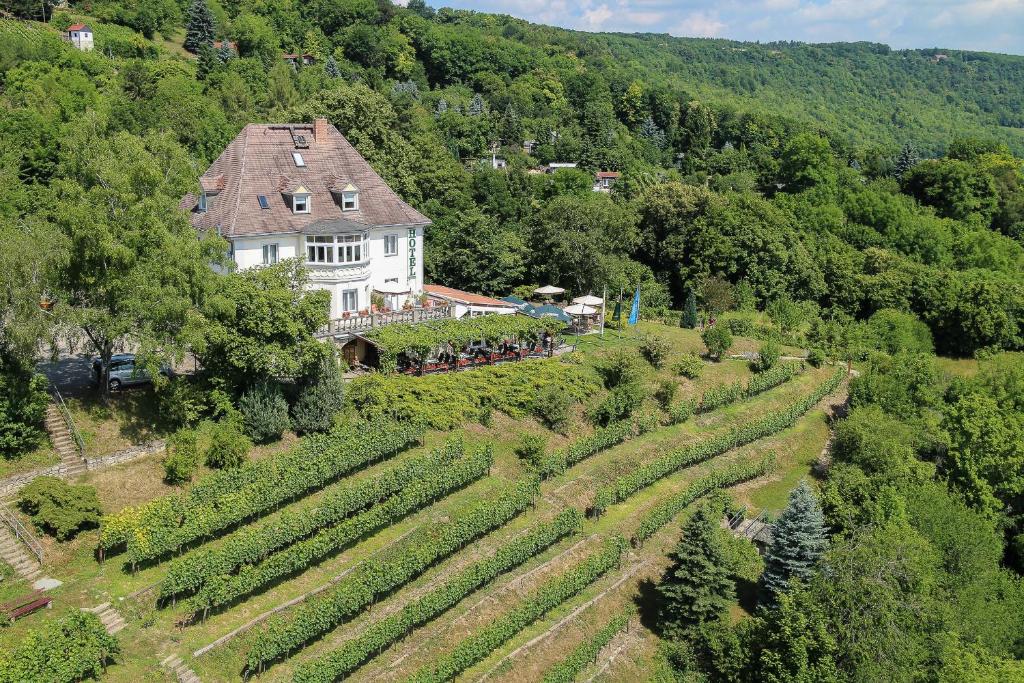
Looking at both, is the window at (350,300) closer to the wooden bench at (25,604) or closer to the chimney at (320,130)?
the chimney at (320,130)

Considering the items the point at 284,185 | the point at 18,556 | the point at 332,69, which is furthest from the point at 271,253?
the point at 332,69

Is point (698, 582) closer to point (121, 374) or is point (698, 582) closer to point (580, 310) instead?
point (580, 310)

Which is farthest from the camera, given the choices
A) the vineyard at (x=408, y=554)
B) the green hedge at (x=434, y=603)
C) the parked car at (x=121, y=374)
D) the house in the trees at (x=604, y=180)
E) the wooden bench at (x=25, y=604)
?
the house in the trees at (x=604, y=180)

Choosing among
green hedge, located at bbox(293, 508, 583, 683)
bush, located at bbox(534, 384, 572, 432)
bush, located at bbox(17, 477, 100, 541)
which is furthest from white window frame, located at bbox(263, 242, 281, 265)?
green hedge, located at bbox(293, 508, 583, 683)

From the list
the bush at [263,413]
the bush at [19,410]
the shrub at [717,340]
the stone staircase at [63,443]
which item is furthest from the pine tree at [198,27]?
the bush at [19,410]

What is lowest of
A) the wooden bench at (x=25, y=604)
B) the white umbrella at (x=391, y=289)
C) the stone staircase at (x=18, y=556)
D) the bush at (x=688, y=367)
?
the wooden bench at (x=25, y=604)

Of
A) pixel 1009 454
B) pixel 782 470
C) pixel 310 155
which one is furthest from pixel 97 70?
pixel 1009 454

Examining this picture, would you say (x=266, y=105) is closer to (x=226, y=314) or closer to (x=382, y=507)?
(x=226, y=314)
